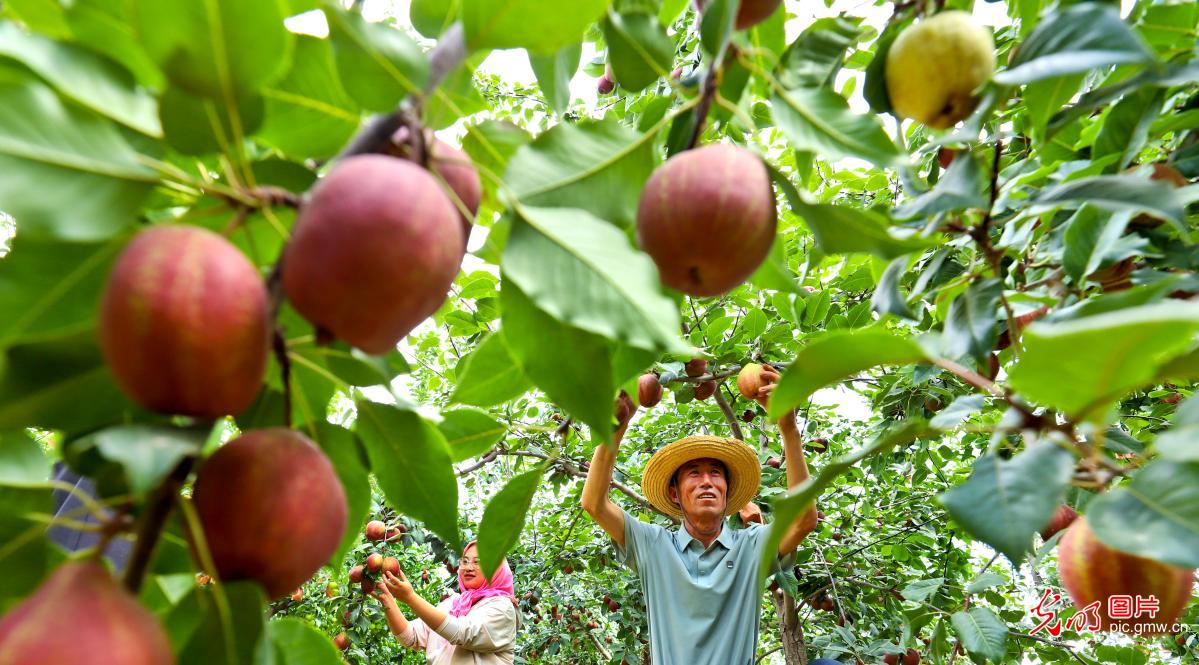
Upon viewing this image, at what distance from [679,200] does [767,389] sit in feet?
6.21

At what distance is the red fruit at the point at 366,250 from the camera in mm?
432

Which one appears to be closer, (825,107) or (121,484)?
(121,484)

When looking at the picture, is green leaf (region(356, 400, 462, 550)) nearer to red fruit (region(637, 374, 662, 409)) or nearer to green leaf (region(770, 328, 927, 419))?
green leaf (region(770, 328, 927, 419))

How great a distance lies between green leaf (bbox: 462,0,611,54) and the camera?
57cm

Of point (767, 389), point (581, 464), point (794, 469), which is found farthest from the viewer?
point (581, 464)

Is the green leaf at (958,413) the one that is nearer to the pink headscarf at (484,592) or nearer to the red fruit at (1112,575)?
the red fruit at (1112,575)

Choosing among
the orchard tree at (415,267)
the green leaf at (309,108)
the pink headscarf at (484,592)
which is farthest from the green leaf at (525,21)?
the pink headscarf at (484,592)

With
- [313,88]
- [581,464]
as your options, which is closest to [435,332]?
[581,464]

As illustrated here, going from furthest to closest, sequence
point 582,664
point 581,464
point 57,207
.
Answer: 1. point 582,664
2. point 581,464
3. point 57,207

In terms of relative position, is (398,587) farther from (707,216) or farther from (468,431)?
(707,216)

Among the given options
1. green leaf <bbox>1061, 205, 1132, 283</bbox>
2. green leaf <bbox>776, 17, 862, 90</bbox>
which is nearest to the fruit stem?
green leaf <bbox>776, 17, 862, 90</bbox>

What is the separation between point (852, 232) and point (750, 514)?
3.07 m

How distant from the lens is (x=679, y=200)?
0.61m

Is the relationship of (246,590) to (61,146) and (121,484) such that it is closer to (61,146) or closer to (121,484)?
(121,484)
